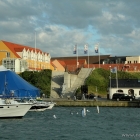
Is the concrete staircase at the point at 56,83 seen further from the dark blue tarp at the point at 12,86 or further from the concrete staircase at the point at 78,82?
the dark blue tarp at the point at 12,86

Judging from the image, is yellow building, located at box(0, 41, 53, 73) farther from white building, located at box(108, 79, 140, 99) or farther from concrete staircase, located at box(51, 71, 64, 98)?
white building, located at box(108, 79, 140, 99)

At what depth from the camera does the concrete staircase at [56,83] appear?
107625 millimetres

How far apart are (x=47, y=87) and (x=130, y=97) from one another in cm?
2876

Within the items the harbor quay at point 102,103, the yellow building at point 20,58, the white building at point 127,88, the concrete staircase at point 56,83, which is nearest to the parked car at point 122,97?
the white building at point 127,88

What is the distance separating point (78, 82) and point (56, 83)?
17.0 feet

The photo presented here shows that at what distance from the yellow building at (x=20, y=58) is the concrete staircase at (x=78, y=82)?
1868 cm

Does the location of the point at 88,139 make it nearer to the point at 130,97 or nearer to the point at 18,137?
the point at 18,137

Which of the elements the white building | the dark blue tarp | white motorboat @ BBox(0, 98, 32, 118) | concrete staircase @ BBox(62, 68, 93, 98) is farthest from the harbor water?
concrete staircase @ BBox(62, 68, 93, 98)

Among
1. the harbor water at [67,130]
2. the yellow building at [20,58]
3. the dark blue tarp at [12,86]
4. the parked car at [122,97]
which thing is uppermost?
the yellow building at [20,58]

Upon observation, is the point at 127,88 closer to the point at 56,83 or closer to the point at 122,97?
the point at 122,97

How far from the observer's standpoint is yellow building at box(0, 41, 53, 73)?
125 meters

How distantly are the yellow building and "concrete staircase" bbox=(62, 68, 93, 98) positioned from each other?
18683mm

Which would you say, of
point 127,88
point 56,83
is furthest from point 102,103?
point 56,83

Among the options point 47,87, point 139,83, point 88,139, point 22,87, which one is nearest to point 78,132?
point 88,139
